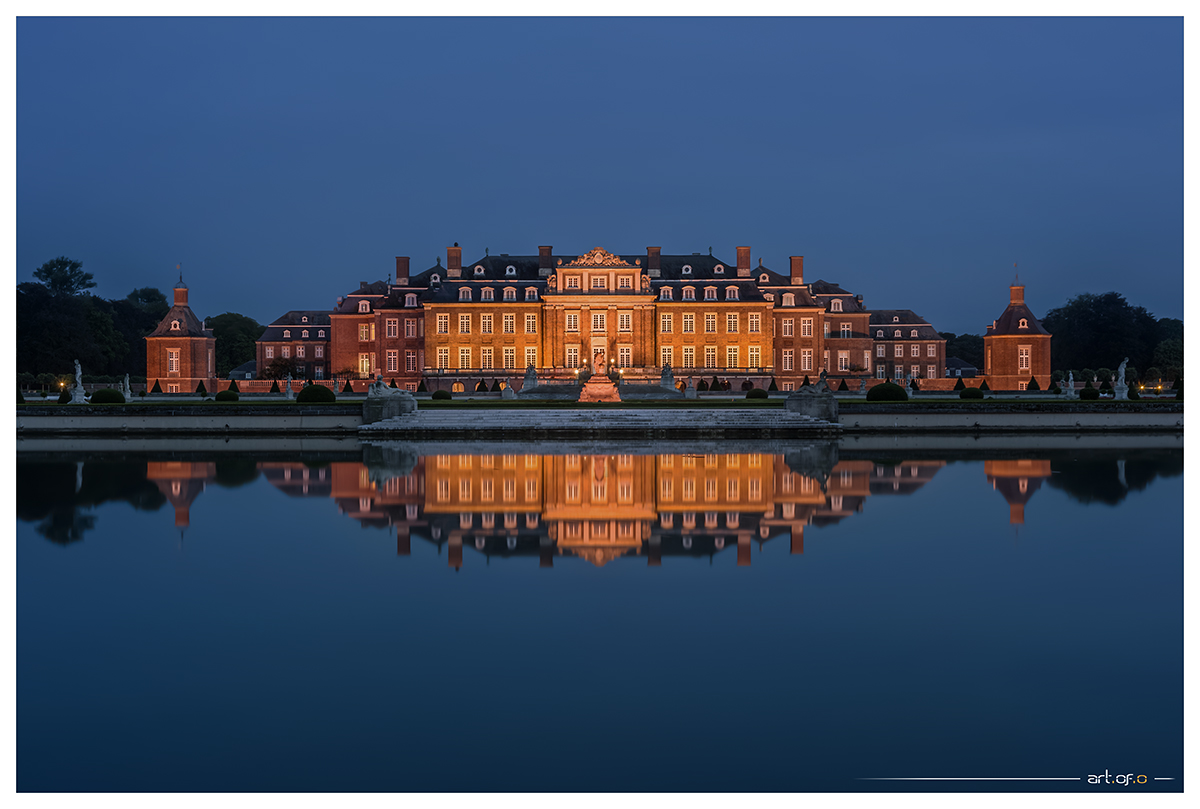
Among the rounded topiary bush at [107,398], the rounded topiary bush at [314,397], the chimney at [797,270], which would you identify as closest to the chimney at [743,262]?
the chimney at [797,270]

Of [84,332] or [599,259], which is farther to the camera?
[84,332]

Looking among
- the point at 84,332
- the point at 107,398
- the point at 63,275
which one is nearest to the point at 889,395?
the point at 107,398

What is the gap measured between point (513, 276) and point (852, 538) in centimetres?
5140

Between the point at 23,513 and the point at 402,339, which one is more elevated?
the point at 402,339

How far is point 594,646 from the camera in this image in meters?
6.49

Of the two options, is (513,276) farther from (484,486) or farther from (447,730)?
(447,730)

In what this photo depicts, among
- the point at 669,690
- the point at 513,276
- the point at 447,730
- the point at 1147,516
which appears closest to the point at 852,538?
the point at 1147,516

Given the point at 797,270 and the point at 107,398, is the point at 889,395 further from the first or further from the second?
the point at 797,270

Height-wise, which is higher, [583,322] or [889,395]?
[583,322]

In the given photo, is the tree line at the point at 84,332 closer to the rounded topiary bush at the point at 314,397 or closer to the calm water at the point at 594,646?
the rounded topiary bush at the point at 314,397

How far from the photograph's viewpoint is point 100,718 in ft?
17.7

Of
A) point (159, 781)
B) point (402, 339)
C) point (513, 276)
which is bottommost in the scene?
point (159, 781)

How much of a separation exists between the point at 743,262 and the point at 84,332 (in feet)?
145

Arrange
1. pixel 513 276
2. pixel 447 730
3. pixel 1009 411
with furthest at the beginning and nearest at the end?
pixel 513 276 < pixel 1009 411 < pixel 447 730
